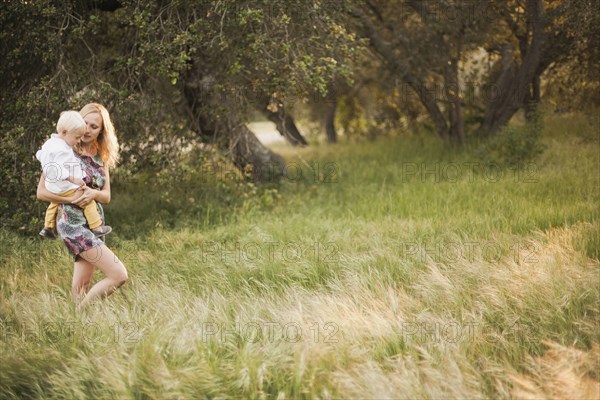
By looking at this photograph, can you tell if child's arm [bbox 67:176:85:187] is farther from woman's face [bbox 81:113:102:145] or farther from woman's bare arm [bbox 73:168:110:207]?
woman's face [bbox 81:113:102:145]

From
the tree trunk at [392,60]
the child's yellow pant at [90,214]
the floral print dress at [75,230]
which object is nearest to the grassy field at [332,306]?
the floral print dress at [75,230]

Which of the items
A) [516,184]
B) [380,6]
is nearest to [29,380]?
[516,184]

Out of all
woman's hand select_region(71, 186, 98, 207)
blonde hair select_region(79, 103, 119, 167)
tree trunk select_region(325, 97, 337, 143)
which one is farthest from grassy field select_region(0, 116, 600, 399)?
tree trunk select_region(325, 97, 337, 143)

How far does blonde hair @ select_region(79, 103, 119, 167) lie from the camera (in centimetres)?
462

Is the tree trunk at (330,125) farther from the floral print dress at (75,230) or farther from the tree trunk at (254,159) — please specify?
the floral print dress at (75,230)

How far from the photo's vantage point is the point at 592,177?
7.75 m

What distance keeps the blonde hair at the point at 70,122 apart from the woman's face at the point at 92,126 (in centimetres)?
26

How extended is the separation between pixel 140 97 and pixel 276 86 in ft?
6.59

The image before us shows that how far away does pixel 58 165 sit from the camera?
4234mm

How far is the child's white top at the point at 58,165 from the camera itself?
420 centimetres

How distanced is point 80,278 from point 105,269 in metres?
0.38

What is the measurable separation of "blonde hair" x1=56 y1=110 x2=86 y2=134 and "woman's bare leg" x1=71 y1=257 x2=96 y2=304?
115 centimetres

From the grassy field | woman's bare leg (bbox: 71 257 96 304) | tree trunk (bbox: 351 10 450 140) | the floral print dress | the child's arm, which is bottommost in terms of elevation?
the grassy field

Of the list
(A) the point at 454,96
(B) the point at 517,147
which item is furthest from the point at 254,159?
(B) the point at 517,147
